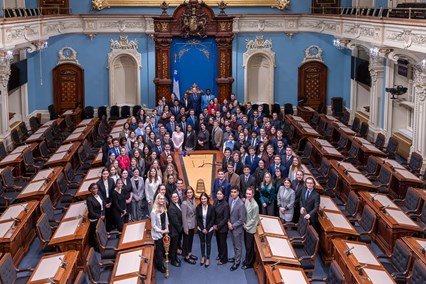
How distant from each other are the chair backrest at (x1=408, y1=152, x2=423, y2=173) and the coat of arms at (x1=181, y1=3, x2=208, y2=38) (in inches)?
428

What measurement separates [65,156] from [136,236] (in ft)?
21.7

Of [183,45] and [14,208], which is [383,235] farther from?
[183,45]

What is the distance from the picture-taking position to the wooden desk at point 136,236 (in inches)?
468

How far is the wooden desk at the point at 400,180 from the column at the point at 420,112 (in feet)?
7.34

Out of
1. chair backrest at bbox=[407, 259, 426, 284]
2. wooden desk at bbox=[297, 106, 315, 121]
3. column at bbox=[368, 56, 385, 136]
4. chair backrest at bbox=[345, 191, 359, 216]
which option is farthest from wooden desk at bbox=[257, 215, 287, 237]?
wooden desk at bbox=[297, 106, 315, 121]

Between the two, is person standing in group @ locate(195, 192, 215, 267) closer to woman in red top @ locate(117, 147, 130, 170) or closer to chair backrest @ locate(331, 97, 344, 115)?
woman in red top @ locate(117, 147, 130, 170)

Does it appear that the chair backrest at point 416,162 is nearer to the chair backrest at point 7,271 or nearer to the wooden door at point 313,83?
the wooden door at point 313,83

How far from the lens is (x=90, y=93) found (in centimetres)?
2706

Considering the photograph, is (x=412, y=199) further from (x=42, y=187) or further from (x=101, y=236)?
(x=42, y=187)

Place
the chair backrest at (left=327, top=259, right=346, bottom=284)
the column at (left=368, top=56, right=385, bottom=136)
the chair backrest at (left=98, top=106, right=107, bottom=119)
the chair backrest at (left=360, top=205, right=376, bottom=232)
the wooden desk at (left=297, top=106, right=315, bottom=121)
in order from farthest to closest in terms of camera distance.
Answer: the chair backrest at (left=98, top=106, right=107, bottom=119)
the wooden desk at (left=297, top=106, right=315, bottom=121)
the column at (left=368, top=56, right=385, bottom=136)
the chair backrest at (left=360, top=205, right=376, bottom=232)
the chair backrest at (left=327, top=259, right=346, bottom=284)

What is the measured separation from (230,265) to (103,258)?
254 cm

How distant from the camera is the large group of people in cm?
1247

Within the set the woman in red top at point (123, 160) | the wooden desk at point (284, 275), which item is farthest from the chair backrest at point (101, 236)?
the wooden desk at point (284, 275)

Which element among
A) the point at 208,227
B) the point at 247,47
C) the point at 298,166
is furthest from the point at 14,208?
the point at 247,47
